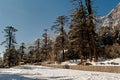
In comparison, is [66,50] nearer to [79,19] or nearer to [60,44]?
[60,44]

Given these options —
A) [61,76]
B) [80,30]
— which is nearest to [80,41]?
[80,30]

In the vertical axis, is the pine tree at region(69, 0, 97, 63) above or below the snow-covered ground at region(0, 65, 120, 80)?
above

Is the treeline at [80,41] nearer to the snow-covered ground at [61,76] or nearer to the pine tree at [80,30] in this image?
the pine tree at [80,30]

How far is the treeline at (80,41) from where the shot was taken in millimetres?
35244

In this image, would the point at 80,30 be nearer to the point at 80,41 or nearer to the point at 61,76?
the point at 80,41

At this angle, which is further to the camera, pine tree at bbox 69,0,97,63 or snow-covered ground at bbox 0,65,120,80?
pine tree at bbox 69,0,97,63

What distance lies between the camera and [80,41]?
3916cm

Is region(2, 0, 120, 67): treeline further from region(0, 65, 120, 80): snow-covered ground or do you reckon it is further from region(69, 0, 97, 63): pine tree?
region(0, 65, 120, 80): snow-covered ground

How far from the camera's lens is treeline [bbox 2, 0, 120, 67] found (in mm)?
35244

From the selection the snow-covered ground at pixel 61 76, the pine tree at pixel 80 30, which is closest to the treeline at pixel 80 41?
the pine tree at pixel 80 30

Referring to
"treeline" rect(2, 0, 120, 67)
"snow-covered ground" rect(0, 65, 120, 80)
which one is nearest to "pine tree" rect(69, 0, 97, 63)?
"treeline" rect(2, 0, 120, 67)

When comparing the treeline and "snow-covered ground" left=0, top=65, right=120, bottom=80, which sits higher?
the treeline

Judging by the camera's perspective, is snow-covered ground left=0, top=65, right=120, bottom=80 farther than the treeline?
No

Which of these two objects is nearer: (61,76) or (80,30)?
(61,76)
